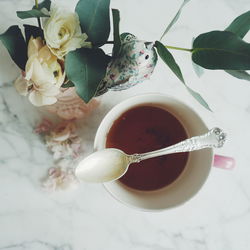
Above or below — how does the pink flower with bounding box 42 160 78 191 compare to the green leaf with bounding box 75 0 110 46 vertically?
below

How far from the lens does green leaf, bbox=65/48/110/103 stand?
1.73 ft

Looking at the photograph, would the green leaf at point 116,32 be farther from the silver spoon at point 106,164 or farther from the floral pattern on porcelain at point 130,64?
the silver spoon at point 106,164

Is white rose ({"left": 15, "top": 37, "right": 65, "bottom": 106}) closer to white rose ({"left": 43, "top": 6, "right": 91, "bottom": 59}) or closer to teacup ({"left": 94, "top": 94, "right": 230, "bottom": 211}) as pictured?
white rose ({"left": 43, "top": 6, "right": 91, "bottom": 59})

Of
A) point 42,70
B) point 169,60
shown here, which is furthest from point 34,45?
point 169,60

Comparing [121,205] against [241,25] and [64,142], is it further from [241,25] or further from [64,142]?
[241,25]

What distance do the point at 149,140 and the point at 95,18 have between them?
26 centimetres

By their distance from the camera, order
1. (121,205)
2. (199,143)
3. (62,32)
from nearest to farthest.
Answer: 1. (62,32)
2. (199,143)
3. (121,205)

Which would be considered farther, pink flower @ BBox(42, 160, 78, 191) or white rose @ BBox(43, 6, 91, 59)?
pink flower @ BBox(42, 160, 78, 191)

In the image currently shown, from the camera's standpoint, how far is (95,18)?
54 centimetres

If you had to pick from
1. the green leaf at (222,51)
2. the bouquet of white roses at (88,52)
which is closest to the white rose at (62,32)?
the bouquet of white roses at (88,52)

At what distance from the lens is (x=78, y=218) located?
733 millimetres

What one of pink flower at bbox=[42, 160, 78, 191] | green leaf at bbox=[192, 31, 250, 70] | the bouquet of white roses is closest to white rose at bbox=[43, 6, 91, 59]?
the bouquet of white roses

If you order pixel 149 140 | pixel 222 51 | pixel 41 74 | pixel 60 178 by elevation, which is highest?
pixel 222 51

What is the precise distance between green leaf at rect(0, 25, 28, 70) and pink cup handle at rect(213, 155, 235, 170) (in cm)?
Result: 34
